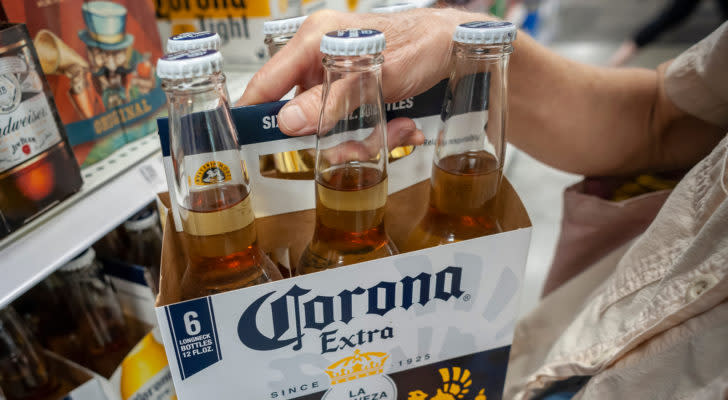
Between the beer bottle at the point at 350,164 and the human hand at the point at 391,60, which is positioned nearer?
the beer bottle at the point at 350,164

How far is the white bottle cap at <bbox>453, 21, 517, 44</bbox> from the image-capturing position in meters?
0.55

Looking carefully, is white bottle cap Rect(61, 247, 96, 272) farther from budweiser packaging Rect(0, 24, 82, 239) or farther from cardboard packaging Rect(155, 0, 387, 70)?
cardboard packaging Rect(155, 0, 387, 70)

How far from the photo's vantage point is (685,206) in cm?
67

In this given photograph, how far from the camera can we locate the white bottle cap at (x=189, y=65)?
1.50 ft

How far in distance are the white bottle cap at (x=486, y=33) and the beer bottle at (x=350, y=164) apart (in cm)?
11

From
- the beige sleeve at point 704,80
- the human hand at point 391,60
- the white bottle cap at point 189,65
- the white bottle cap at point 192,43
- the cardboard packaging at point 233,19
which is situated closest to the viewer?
the white bottle cap at point 189,65

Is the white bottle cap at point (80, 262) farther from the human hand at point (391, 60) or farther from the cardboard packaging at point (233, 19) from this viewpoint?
the cardboard packaging at point (233, 19)

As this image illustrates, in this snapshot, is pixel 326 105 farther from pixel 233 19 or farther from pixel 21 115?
pixel 233 19

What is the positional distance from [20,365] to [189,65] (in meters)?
0.56

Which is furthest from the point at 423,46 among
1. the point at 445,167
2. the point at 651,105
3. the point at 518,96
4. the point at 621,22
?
the point at 621,22

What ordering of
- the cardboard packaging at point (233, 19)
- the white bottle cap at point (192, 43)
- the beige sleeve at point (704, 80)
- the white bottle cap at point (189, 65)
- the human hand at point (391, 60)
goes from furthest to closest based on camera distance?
1. the cardboard packaging at point (233, 19)
2. the beige sleeve at point (704, 80)
3. the human hand at point (391, 60)
4. the white bottle cap at point (192, 43)
5. the white bottle cap at point (189, 65)

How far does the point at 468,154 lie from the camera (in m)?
0.67

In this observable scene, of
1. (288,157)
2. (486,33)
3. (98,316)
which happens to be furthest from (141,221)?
(486,33)

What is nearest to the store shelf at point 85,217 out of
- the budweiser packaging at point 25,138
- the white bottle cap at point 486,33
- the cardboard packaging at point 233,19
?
the budweiser packaging at point 25,138
